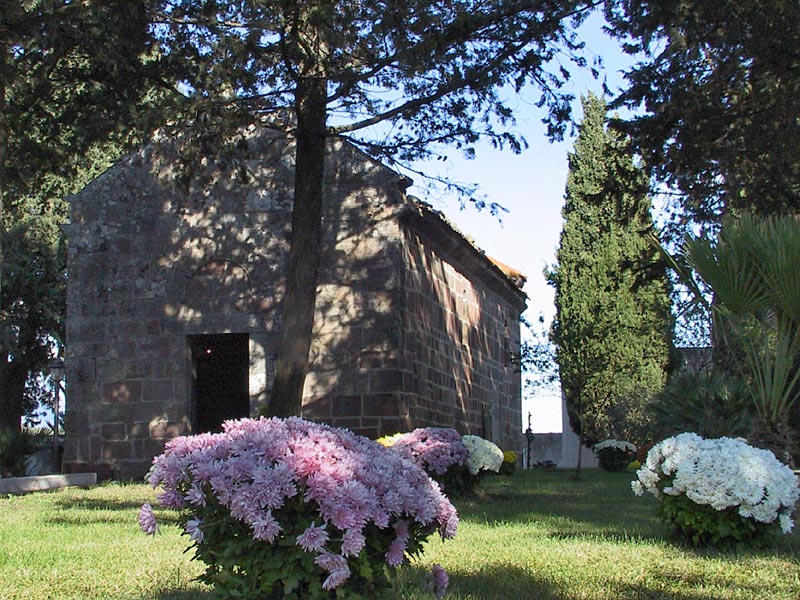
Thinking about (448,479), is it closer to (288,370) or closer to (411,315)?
(288,370)

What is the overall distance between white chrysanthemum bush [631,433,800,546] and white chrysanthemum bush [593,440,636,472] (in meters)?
12.9

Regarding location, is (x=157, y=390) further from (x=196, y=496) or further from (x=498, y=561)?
(x=196, y=496)

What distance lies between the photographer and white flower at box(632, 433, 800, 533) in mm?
7301

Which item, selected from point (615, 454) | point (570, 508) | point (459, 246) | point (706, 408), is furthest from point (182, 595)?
point (615, 454)

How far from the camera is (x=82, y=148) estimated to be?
12.7 metres

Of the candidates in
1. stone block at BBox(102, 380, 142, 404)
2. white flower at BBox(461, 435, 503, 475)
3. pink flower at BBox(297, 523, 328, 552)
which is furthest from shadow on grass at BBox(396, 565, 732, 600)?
stone block at BBox(102, 380, 142, 404)

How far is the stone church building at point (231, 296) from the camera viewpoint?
51.3 feet

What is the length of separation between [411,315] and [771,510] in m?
9.42

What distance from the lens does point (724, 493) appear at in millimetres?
7336

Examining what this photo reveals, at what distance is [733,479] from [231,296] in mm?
10736

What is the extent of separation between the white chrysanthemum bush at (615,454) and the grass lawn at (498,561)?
10.1 meters

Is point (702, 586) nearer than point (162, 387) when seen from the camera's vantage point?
Yes

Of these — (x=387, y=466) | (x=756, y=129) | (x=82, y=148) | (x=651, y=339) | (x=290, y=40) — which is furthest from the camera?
(x=651, y=339)

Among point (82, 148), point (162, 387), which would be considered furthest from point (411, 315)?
point (82, 148)
